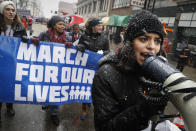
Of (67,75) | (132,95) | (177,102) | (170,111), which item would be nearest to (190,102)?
(177,102)

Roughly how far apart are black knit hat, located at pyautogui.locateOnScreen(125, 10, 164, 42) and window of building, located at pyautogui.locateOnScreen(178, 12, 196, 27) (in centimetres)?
1294

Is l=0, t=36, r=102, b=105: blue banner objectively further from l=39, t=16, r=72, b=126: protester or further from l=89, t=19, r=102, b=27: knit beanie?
l=89, t=19, r=102, b=27: knit beanie

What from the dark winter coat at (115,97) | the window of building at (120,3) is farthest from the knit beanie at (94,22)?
the window of building at (120,3)

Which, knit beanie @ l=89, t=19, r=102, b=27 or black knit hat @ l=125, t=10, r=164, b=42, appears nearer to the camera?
black knit hat @ l=125, t=10, r=164, b=42

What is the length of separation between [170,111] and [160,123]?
3355 millimetres

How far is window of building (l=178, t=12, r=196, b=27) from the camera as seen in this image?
11963 mm

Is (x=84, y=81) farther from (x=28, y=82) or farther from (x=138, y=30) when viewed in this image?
(x=138, y=30)

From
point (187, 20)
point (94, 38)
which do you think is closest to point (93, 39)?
point (94, 38)

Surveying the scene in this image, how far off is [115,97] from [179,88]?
454 millimetres

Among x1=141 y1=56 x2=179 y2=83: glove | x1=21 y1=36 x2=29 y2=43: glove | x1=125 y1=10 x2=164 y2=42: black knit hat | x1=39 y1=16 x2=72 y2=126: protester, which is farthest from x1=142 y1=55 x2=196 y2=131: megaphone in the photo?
x1=39 y1=16 x2=72 y2=126: protester

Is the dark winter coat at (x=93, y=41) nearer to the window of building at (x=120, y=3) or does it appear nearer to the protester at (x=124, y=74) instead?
the protester at (x=124, y=74)

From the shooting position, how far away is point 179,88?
32.7 inches

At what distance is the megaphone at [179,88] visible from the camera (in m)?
0.80

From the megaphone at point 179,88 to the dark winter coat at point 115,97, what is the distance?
23 centimetres
